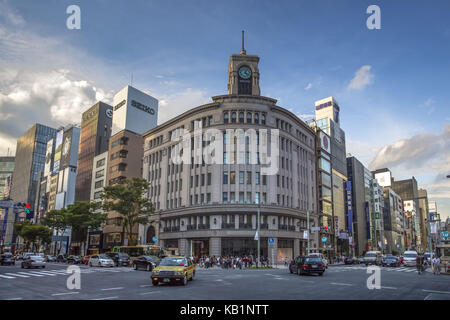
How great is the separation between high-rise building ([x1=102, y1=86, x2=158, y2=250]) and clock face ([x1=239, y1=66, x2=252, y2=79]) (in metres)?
34.2

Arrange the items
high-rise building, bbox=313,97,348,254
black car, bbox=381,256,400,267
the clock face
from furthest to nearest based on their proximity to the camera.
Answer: high-rise building, bbox=313,97,348,254 → the clock face → black car, bbox=381,256,400,267

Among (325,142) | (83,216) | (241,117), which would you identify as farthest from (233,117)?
(83,216)

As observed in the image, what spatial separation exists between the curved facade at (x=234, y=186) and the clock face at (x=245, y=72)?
393 mm

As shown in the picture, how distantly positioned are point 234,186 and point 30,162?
14531 centimetres

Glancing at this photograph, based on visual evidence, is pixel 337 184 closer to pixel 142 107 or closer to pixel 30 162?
pixel 142 107

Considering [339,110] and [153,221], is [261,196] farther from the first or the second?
[339,110]

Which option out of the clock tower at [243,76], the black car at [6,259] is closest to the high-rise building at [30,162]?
the clock tower at [243,76]

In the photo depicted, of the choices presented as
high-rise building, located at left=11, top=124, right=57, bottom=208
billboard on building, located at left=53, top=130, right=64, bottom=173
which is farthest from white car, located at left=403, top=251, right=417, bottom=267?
high-rise building, located at left=11, top=124, right=57, bottom=208

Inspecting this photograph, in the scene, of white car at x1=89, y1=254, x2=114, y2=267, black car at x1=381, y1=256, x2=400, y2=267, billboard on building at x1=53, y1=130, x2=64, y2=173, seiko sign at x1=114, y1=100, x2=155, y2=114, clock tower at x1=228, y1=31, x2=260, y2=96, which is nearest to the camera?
white car at x1=89, y1=254, x2=114, y2=267

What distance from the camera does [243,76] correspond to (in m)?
68.4

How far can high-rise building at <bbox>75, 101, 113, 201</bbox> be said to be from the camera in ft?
341

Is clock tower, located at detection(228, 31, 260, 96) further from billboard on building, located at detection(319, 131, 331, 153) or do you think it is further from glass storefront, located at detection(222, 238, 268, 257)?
glass storefront, located at detection(222, 238, 268, 257)

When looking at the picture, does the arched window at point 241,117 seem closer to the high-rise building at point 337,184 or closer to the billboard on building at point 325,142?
the billboard on building at point 325,142

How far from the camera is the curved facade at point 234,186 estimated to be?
55812 millimetres
